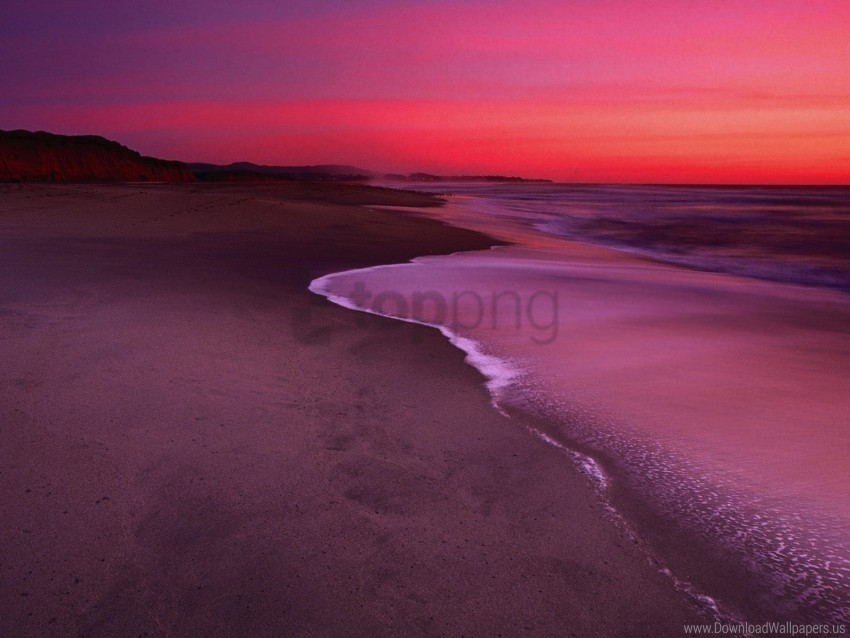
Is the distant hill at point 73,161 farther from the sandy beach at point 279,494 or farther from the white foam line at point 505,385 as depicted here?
the sandy beach at point 279,494

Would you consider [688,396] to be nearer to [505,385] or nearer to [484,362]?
[505,385]

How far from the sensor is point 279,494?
2811 mm

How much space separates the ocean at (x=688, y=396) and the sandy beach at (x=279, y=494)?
1.00ft

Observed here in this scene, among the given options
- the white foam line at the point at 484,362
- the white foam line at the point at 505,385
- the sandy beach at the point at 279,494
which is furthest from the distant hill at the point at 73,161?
the sandy beach at the point at 279,494

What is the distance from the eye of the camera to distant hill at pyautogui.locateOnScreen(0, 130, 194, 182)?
49.0 metres

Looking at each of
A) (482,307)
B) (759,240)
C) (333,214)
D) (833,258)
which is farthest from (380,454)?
(759,240)

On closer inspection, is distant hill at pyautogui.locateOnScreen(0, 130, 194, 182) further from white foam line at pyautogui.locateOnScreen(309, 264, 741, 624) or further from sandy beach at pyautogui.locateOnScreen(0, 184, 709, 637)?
sandy beach at pyautogui.locateOnScreen(0, 184, 709, 637)

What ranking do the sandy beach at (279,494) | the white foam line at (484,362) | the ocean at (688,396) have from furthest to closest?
the white foam line at (484,362)
the ocean at (688,396)
the sandy beach at (279,494)

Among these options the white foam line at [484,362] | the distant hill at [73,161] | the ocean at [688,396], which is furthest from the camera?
the distant hill at [73,161]

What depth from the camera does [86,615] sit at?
6.66 feet

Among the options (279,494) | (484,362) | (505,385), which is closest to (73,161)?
(484,362)

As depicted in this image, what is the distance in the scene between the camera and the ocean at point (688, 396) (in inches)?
100

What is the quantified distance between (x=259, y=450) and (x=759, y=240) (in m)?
22.0

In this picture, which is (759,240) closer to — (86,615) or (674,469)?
(674,469)
